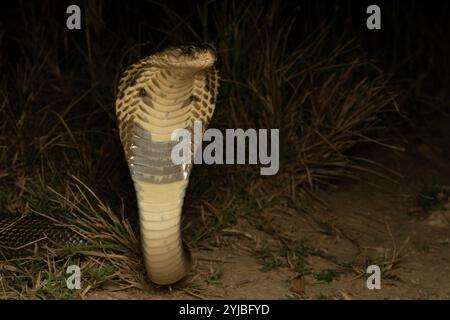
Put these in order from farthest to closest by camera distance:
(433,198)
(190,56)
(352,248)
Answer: (433,198), (352,248), (190,56)

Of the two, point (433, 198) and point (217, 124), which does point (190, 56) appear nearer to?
point (217, 124)

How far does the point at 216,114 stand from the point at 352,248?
3.56 feet

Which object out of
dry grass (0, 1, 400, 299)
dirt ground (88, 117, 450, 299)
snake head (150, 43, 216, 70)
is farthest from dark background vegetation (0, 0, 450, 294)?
snake head (150, 43, 216, 70)

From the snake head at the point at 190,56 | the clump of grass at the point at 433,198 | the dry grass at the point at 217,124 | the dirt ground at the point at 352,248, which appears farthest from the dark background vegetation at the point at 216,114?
the snake head at the point at 190,56

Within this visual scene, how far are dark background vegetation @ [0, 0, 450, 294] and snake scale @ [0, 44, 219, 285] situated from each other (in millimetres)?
408

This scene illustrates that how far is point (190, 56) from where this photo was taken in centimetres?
277

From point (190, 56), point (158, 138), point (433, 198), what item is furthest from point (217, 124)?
point (190, 56)

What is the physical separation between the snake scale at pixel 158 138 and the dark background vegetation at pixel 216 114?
408 millimetres

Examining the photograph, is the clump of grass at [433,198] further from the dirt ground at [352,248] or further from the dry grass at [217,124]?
the dry grass at [217,124]

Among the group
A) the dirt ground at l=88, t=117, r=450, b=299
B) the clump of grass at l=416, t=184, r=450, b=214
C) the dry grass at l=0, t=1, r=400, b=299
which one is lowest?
the dirt ground at l=88, t=117, r=450, b=299

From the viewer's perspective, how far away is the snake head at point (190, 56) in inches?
109

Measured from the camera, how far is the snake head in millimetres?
2762

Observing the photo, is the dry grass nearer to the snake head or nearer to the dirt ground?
the dirt ground
